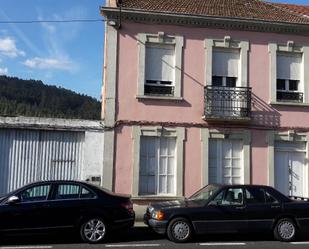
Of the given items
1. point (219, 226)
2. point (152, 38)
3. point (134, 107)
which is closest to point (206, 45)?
point (152, 38)

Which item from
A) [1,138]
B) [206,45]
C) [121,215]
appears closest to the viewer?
[121,215]

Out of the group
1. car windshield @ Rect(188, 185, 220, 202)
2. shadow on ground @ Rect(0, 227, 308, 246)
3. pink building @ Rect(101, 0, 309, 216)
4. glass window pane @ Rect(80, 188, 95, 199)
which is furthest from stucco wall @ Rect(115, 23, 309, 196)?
glass window pane @ Rect(80, 188, 95, 199)

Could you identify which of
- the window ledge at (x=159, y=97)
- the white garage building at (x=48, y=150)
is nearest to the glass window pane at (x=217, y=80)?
the window ledge at (x=159, y=97)

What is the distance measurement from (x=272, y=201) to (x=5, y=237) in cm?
650

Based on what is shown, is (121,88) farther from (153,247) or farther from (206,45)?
(153,247)

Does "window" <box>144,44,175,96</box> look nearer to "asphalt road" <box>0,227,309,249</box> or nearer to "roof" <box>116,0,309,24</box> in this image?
"roof" <box>116,0,309,24</box>

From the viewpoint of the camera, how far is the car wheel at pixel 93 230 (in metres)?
11.1

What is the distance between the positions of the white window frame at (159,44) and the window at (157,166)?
1.55 metres

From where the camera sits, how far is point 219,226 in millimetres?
11469

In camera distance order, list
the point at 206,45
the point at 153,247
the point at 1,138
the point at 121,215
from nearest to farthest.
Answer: the point at 153,247 < the point at 121,215 < the point at 1,138 < the point at 206,45

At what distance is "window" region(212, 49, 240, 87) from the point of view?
17266mm

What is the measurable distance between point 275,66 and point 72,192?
9.53 meters

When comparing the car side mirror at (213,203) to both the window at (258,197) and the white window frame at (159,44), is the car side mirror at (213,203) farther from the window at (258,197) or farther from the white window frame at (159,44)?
the white window frame at (159,44)

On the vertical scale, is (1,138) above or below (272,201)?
above
